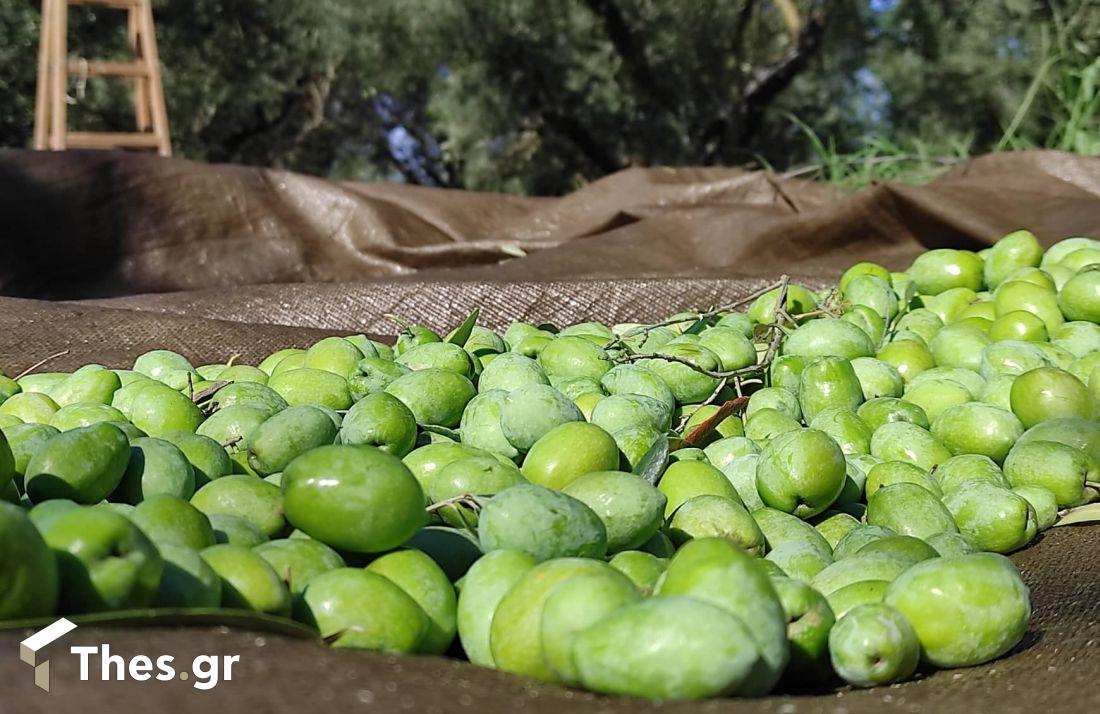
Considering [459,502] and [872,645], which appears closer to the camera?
[872,645]

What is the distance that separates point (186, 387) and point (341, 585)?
0.92 m

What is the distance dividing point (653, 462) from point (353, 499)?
0.48 m

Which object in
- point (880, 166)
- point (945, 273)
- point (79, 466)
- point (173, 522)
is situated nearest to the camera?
point (173, 522)

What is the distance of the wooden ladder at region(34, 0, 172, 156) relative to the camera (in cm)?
612

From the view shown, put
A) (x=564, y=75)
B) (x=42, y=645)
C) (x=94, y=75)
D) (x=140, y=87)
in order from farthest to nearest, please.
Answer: (x=564, y=75)
(x=140, y=87)
(x=94, y=75)
(x=42, y=645)

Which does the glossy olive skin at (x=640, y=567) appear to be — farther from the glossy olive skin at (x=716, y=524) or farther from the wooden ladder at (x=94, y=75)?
the wooden ladder at (x=94, y=75)

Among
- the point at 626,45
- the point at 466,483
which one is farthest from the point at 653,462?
the point at 626,45

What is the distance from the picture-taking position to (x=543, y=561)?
3.34ft

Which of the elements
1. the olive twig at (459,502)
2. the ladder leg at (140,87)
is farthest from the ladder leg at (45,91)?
the olive twig at (459,502)

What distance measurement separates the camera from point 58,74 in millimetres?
6293

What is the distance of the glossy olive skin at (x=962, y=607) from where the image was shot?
1000 mm

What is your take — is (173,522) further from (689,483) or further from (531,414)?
(689,483)

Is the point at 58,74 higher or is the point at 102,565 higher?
the point at 58,74

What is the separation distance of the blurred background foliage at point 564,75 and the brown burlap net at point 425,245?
6.42 metres
